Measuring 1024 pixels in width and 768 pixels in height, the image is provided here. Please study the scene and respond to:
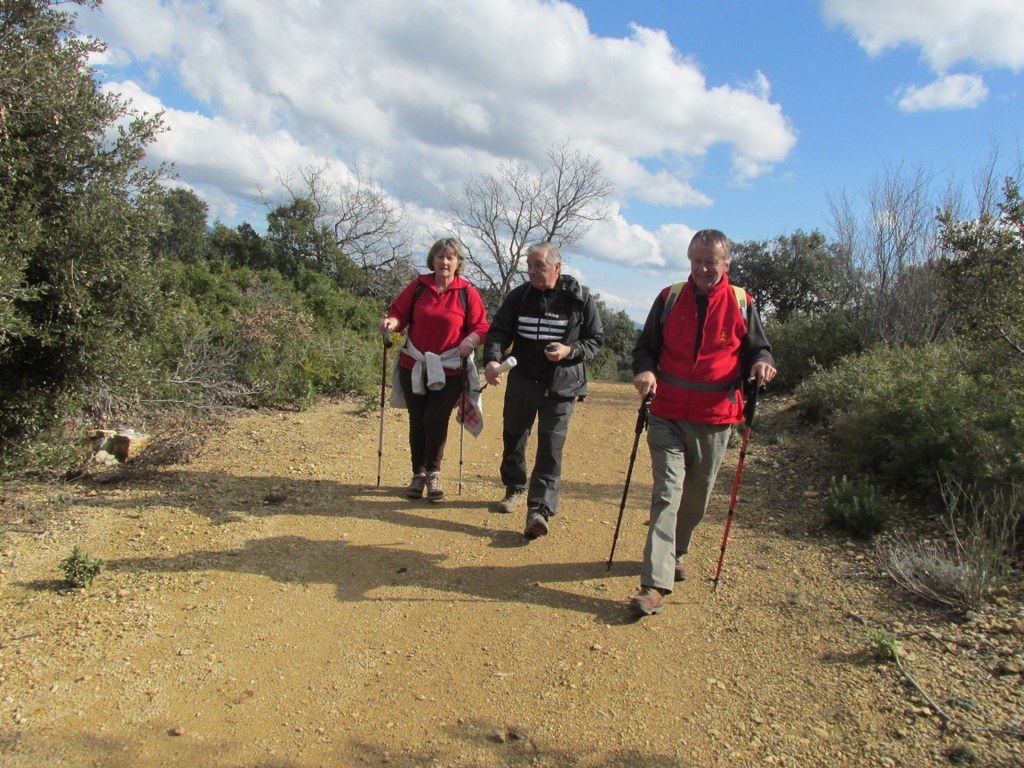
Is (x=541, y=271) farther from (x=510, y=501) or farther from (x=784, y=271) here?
(x=784, y=271)

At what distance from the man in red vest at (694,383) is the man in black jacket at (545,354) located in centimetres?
99

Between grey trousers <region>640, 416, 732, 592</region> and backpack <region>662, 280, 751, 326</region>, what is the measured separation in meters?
0.64

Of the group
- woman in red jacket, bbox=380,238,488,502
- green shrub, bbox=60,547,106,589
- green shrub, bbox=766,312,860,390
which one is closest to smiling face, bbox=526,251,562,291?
woman in red jacket, bbox=380,238,488,502

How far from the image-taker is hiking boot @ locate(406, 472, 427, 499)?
5824mm

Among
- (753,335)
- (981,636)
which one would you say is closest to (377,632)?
(753,335)

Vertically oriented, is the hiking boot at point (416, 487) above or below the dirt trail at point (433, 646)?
above

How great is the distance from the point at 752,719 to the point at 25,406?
525 centimetres

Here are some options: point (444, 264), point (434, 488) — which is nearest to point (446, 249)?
point (444, 264)

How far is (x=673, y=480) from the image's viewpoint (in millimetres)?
3977

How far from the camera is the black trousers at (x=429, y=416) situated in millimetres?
5555

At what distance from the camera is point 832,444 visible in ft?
26.6

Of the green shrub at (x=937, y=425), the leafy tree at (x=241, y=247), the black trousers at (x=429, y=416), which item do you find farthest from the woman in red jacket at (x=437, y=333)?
the leafy tree at (x=241, y=247)

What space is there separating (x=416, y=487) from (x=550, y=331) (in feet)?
6.07

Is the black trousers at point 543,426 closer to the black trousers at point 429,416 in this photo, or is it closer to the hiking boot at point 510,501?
the hiking boot at point 510,501
